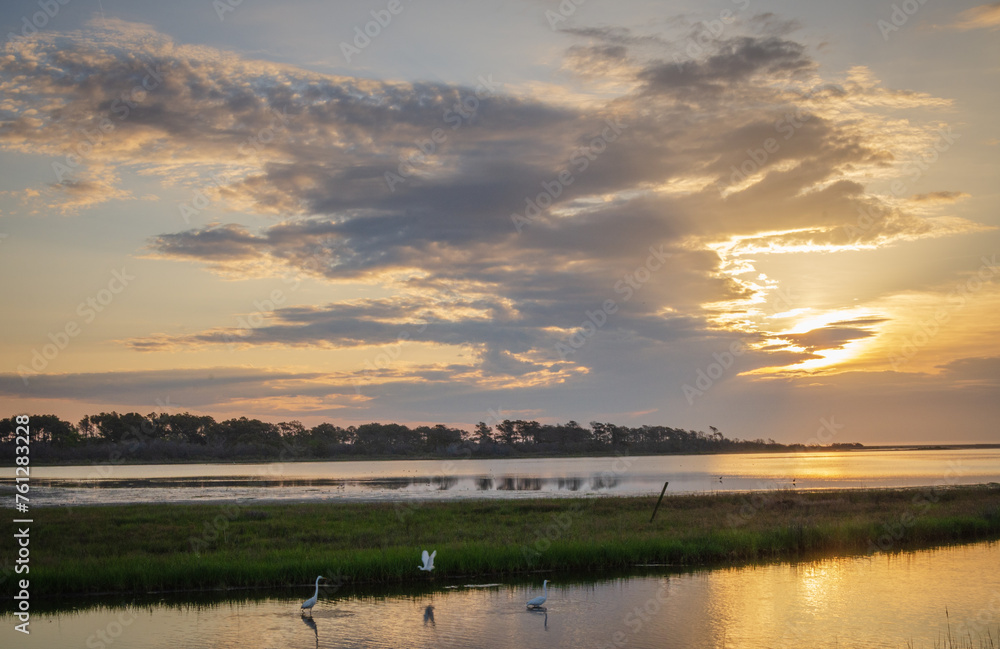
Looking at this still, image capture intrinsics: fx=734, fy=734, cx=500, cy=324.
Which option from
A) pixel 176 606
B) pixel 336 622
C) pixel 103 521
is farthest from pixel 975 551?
pixel 103 521

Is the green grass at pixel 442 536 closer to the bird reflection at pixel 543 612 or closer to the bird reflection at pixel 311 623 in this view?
the bird reflection at pixel 311 623

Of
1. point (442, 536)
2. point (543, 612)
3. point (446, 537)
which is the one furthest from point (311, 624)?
point (442, 536)

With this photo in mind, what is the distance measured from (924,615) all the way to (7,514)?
137 ft

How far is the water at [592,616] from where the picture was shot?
59.7 ft

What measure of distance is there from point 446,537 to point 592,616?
42.3 feet

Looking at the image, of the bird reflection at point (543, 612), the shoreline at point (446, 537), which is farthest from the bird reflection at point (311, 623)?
the bird reflection at point (543, 612)

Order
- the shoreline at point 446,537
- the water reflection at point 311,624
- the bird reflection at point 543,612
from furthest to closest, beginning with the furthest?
the shoreline at point 446,537 < the bird reflection at point 543,612 < the water reflection at point 311,624

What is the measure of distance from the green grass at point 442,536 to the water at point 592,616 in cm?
134

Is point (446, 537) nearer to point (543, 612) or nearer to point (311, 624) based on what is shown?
point (543, 612)

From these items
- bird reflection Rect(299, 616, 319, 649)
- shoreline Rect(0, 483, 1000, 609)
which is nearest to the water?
bird reflection Rect(299, 616, 319, 649)

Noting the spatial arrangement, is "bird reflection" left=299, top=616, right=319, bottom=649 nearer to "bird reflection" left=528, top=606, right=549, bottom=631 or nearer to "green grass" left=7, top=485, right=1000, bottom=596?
"green grass" left=7, top=485, right=1000, bottom=596

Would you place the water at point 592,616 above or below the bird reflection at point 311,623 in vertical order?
below

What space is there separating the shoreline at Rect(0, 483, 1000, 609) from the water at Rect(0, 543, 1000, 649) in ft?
4.22

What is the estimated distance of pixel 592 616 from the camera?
20.5 metres
